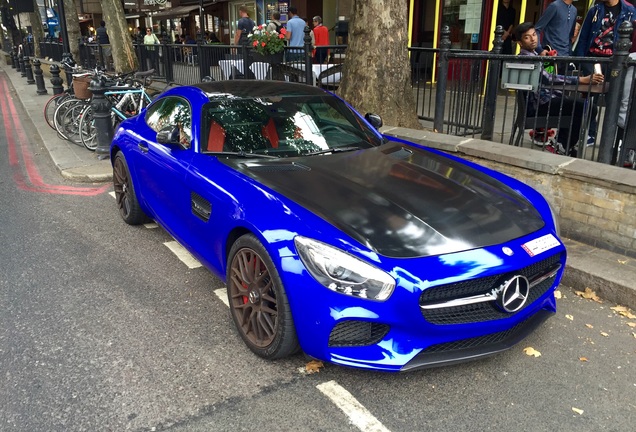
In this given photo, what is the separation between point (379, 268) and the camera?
2682 millimetres

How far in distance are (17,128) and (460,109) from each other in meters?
10.9

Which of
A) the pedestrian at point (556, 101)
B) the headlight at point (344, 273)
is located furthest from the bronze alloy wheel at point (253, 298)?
the pedestrian at point (556, 101)

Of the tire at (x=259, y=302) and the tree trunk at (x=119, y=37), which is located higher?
the tree trunk at (x=119, y=37)

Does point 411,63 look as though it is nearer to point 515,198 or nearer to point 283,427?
point 515,198

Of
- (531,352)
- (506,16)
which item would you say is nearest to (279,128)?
(531,352)

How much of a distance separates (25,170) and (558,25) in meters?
8.14

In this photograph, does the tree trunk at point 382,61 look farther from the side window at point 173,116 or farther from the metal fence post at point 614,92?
the side window at point 173,116

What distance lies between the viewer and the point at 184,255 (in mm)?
4930

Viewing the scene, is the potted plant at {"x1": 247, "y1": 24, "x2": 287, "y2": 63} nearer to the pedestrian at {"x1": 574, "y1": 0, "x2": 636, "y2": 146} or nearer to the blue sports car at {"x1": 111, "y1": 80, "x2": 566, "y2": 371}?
the pedestrian at {"x1": 574, "y1": 0, "x2": 636, "y2": 146}

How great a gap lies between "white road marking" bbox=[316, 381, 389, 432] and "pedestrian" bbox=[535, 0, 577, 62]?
19.2 feet

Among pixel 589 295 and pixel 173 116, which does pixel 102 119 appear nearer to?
pixel 173 116

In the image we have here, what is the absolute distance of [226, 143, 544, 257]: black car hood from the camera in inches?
Result: 113

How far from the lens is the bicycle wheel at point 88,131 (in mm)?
9211

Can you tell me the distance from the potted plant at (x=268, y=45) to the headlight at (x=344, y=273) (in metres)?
7.19
